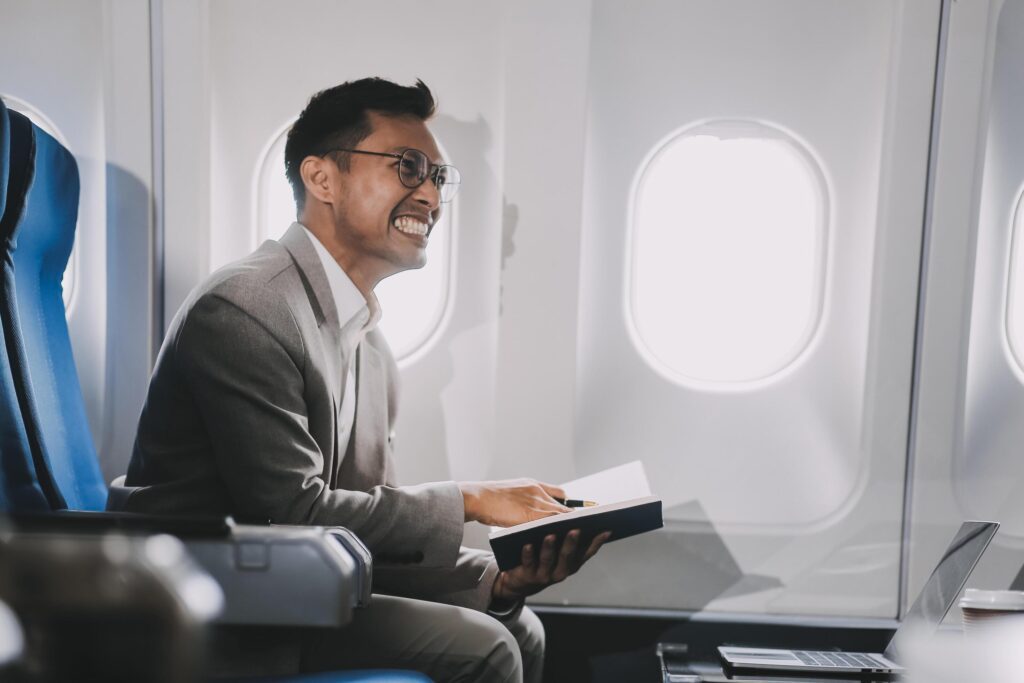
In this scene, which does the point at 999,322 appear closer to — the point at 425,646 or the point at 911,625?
the point at 911,625

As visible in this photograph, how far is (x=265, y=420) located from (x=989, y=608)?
1.31m

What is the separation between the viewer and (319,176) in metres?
1.90

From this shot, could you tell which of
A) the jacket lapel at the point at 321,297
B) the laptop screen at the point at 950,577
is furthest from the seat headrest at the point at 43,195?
the laptop screen at the point at 950,577

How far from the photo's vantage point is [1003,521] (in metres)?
2.21

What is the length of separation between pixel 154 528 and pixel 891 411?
188cm

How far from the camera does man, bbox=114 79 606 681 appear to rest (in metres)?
1.44

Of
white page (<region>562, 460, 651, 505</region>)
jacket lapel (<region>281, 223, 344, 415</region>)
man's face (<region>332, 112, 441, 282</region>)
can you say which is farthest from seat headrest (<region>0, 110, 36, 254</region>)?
white page (<region>562, 460, 651, 505</region>)

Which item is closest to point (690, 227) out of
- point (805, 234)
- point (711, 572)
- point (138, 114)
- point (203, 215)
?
point (805, 234)

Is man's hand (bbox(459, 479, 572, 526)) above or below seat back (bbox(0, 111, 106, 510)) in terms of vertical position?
below

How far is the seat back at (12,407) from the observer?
55.9 inches

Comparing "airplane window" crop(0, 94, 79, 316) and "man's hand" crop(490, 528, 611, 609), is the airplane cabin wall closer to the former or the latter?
"airplane window" crop(0, 94, 79, 316)

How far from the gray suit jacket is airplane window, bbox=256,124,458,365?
1.65 ft

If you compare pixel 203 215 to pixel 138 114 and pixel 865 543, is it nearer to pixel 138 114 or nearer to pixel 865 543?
pixel 138 114

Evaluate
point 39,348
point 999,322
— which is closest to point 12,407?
point 39,348
